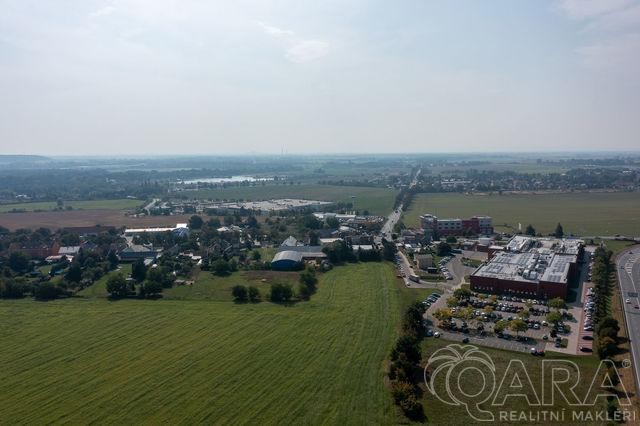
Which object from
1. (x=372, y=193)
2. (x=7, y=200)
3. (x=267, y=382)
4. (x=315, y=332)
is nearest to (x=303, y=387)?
(x=267, y=382)

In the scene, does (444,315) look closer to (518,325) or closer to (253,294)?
(518,325)

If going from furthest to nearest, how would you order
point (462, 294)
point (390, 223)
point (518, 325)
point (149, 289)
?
1. point (390, 223)
2. point (149, 289)
3. point (462, 294)
4. point (518, 325)

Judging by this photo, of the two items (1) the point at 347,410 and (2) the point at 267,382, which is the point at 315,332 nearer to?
(2) the point at 267,382

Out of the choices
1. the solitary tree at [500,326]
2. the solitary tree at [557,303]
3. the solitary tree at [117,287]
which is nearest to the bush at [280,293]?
the solitary tree at [117,287]

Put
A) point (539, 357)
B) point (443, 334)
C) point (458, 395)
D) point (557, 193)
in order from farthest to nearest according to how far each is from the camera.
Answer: point (557, 193) → point (443, 334) → point (539, 357) → point (458, 395)

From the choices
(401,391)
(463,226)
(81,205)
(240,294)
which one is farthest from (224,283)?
(81,205)

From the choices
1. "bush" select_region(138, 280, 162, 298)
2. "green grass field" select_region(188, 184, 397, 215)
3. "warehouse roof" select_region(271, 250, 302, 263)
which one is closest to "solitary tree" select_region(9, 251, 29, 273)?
"bush" select_region(138, 280, 162, 298)
